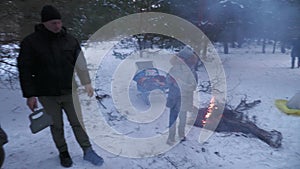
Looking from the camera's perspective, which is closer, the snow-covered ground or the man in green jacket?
the man in green jacket

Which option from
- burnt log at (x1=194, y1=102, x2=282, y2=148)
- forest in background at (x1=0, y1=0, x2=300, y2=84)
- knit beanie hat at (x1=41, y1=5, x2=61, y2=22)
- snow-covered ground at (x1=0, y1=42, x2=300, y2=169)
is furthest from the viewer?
forest in background at (x1=0, y1=0, x2=300, y2=84)

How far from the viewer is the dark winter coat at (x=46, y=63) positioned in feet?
9.11

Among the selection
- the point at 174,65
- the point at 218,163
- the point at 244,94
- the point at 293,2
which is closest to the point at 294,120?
the point at 244,94

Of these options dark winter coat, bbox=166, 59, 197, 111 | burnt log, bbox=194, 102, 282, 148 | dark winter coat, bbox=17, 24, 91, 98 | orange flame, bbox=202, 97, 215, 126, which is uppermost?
dark winter coat, bbox=17, 24, 91, 98

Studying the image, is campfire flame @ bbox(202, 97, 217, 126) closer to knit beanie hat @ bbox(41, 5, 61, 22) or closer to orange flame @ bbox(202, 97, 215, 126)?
orange flame @ bbox(202, 97, 215, 126)

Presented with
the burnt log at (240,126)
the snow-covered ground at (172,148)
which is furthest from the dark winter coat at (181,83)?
the burnt log at (240,126)

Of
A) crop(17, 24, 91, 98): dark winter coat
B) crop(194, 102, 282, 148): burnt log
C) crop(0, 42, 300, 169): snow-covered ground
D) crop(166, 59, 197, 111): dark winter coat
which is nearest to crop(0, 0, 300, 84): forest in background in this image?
crop(0, 42, 300, 169): snow-covered ground

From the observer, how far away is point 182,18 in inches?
324

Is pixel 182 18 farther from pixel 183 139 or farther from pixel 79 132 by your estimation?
pixel 79 132

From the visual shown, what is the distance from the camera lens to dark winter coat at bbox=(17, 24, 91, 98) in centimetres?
278

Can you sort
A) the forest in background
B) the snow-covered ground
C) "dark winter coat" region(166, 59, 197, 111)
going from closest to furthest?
1. the snow-covered ground
2. "dark winter coat" region(166, 59, 197, 111)
3. the forest in background

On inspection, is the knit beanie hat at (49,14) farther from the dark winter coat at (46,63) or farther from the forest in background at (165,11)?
the forest in background at (165,11)

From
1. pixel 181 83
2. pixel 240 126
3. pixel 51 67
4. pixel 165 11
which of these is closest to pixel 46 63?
pixel 51 67

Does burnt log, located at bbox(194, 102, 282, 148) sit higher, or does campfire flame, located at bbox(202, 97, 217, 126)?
campfire flame, located at bbox(202, 97, 217, 126)
